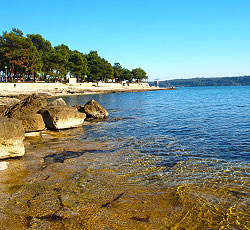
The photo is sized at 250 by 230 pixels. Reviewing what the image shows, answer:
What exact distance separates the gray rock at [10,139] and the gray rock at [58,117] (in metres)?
5.36

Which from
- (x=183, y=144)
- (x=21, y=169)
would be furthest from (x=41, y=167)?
(x=183, y=144)

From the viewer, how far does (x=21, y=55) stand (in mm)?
64062

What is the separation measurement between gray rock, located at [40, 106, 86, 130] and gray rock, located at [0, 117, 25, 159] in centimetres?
536

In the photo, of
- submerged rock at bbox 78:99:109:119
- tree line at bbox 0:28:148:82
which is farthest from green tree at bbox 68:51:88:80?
submerged rock at bbox 78:99:109:119

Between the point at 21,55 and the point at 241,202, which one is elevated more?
the point at 21,55

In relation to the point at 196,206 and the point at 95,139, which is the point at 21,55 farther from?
the point at 196,206

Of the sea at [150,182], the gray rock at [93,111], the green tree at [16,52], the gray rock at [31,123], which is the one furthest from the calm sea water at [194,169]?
the green tree at [16,52]

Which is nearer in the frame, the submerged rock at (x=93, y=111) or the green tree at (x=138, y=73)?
the submerged rock at (x=93, y=111)

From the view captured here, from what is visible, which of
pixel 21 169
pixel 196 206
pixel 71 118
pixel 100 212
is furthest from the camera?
pixel 71 118

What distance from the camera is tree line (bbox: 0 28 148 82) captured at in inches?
2488

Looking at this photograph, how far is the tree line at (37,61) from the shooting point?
63.2 m

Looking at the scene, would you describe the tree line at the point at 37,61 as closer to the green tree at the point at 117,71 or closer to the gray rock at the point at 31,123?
the green tree at the point at 117,71

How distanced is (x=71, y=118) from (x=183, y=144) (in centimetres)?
773

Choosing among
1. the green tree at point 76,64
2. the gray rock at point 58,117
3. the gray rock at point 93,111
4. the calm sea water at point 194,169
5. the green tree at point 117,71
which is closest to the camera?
the calm sea water at point 194,169
